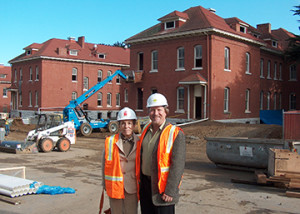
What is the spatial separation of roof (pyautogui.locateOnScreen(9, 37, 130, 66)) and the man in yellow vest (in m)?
41.2

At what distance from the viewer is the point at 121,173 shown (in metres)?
4.43

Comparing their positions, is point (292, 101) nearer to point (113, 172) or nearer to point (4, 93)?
point (113, 172)

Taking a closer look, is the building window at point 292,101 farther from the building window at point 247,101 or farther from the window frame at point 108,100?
the window frame at point 108,100

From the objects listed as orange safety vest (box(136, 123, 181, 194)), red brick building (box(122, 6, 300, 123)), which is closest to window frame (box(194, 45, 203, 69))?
red brick building (box(122, 6, 300, 123))

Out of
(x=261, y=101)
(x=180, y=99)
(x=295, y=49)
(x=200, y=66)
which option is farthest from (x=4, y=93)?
(x=295, y=49)

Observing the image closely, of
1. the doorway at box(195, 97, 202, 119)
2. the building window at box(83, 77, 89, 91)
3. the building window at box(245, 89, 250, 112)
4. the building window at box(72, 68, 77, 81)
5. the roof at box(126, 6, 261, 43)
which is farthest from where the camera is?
the building window at box(83, 77, 89, 91)

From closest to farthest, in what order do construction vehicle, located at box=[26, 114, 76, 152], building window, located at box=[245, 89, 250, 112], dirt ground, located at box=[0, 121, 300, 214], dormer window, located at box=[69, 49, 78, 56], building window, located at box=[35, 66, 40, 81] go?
dirt ground, located at box=[0, 121, 300, 214]
construction vehicle, located at box=[26, 114, 76, 152]
building window, located at box=[245, 89, 250, 112]
building window, located at box=[35, 66, 40, 81]
dormer window, located at box=[69, 49, 78, 56]

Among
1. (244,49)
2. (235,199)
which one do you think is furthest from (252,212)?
(244,49)

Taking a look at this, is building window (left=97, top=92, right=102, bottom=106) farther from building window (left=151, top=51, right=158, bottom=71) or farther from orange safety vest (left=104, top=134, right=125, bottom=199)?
orange safety vest (left=104, top=134, right=125, bottom=199)

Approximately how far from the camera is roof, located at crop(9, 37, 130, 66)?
44453 mm

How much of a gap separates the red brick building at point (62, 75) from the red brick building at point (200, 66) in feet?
47.1

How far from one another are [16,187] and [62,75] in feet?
125

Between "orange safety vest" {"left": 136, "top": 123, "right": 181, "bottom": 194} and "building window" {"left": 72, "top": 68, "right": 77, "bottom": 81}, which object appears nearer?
"orange safety vest" {"left": 136, "top": 123, "right": 181, "bottom": 194}

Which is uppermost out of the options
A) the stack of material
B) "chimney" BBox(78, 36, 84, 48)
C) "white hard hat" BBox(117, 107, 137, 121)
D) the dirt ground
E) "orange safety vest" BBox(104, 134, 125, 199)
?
"chimney" BBox(78, 36, 84, 48)
